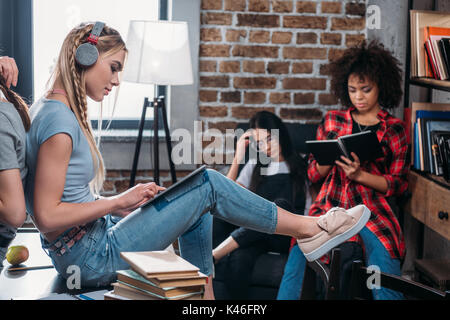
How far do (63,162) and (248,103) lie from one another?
5.88 ft

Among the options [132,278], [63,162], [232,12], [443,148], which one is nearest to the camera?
[132,278]

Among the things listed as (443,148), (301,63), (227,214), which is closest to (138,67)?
(301,63)

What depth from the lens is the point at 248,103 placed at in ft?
10.7

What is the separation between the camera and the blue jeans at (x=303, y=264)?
7.69ft

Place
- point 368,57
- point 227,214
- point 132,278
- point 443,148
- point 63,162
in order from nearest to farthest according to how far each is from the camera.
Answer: point 132,278
point 63,162
point 227,214
point 443,148
point 368,57

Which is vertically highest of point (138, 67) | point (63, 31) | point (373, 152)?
point (63, 31)

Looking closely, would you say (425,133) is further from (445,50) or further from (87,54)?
(87,54)

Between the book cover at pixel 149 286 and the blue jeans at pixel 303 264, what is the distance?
105 centimetres

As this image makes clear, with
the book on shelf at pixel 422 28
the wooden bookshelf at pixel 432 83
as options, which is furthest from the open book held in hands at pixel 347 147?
the book on shelf at pixel 422 28

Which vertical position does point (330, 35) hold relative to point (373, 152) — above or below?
above

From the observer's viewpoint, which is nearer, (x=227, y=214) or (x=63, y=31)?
(x=227, y=214)

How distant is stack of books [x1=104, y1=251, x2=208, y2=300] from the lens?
130cm

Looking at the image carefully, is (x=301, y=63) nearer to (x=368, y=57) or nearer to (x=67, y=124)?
(x=368, y=57)

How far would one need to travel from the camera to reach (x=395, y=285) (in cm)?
149
